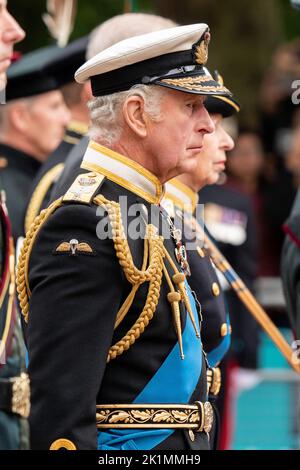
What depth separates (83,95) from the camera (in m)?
6.54

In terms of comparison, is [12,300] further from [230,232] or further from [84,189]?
[230,232]

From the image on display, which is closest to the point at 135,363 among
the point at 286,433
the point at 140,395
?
A: the point at 140,395

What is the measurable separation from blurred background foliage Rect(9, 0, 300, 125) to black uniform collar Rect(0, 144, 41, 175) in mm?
8138

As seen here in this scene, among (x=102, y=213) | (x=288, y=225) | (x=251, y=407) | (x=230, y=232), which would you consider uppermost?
(x=102, y=213)

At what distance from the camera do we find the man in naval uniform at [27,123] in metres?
6.73

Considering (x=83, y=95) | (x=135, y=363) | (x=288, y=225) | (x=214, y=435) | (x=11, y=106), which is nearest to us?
(x=135, y=363)

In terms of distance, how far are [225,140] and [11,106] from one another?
7.31ft

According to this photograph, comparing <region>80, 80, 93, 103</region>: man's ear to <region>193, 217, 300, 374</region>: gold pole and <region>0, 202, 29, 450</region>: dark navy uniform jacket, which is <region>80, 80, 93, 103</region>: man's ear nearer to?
<region>193, 217, 300, 374</region>: gold pole

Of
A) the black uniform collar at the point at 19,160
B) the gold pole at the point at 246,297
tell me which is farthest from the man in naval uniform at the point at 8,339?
the black uniform collar at the point at 19,160

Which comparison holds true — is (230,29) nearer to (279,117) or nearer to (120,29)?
(279,117)

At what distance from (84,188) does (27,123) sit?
324 cm

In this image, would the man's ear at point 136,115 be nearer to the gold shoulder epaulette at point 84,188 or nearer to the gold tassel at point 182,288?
the gold shoulder epaulette at point 84,188

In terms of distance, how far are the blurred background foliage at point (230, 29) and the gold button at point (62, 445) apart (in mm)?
11417

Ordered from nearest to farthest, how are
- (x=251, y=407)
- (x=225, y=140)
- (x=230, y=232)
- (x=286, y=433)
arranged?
(x=225, y=140) → (x=230, y=232) → (x=286, y=433) → (x=251, y=407)
